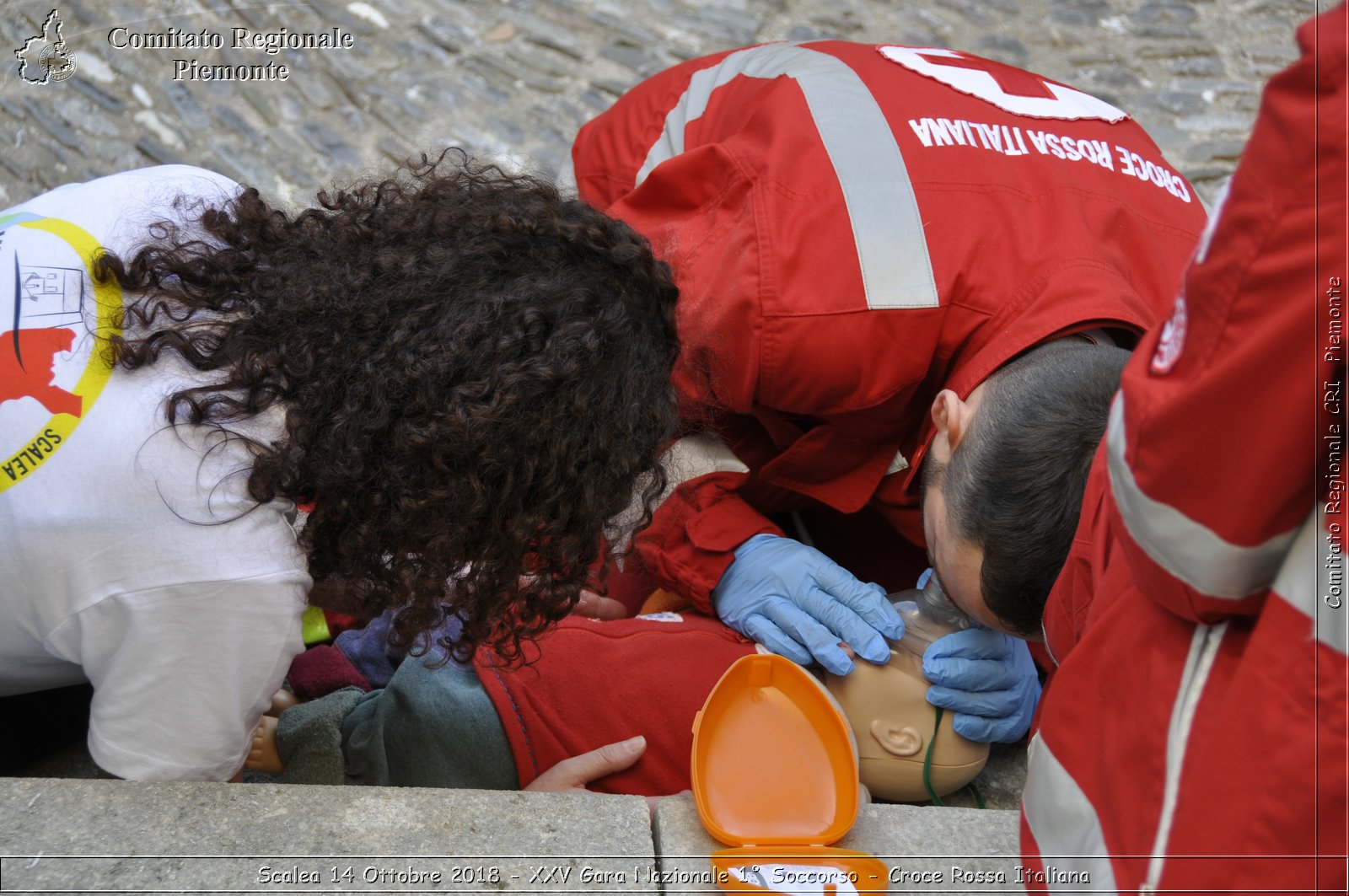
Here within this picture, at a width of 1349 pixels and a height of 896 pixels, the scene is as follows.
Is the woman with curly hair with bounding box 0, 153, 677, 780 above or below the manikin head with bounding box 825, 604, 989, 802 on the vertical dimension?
above

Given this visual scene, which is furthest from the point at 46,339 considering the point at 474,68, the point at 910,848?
the point at 474,68

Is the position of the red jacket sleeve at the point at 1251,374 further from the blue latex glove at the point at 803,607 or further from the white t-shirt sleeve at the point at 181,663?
the blue latex glove at the point at 803,607

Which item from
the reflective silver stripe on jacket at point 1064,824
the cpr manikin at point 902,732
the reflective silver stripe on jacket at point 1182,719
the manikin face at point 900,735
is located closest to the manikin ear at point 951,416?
the cpr manikin at point 902,732

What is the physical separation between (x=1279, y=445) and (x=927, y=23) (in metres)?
3.46

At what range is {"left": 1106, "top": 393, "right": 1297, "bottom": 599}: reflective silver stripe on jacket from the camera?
891 millimetres

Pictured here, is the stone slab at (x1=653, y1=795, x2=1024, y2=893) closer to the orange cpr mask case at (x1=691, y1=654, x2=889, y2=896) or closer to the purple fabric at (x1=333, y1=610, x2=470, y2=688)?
the orange cpr mask case at (x1=691, y1=654, x2=889, y2=896)

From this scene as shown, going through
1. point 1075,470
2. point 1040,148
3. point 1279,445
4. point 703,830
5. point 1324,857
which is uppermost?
point 1279,445

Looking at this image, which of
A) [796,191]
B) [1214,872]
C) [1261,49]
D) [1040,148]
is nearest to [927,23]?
[1261,49]

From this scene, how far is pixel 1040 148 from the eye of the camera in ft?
7.02

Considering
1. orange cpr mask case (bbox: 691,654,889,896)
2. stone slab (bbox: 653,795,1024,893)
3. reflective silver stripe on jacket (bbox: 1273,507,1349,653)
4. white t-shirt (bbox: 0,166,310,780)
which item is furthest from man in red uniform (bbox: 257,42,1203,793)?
reflective silver stripe on jacket (bbox: 1273,507,1349,653)

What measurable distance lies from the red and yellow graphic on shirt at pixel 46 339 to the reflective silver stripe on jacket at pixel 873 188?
113 centimetres

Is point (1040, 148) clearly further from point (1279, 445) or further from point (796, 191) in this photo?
point (1279, 445)

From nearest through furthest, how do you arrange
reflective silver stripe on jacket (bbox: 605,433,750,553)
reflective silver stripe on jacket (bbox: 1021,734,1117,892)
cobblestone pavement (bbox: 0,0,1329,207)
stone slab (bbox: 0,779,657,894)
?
reflective silver stripe on jacket (bbox: 1021,734,1117,892) → stone slab (bbox: 0,779,657,894) → reflective silver stripe on jacket (bbox: 605,433,750,553) → cobblestone pavement (bbox: 0,0,1329,207)

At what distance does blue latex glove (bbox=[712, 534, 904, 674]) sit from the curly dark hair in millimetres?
535
